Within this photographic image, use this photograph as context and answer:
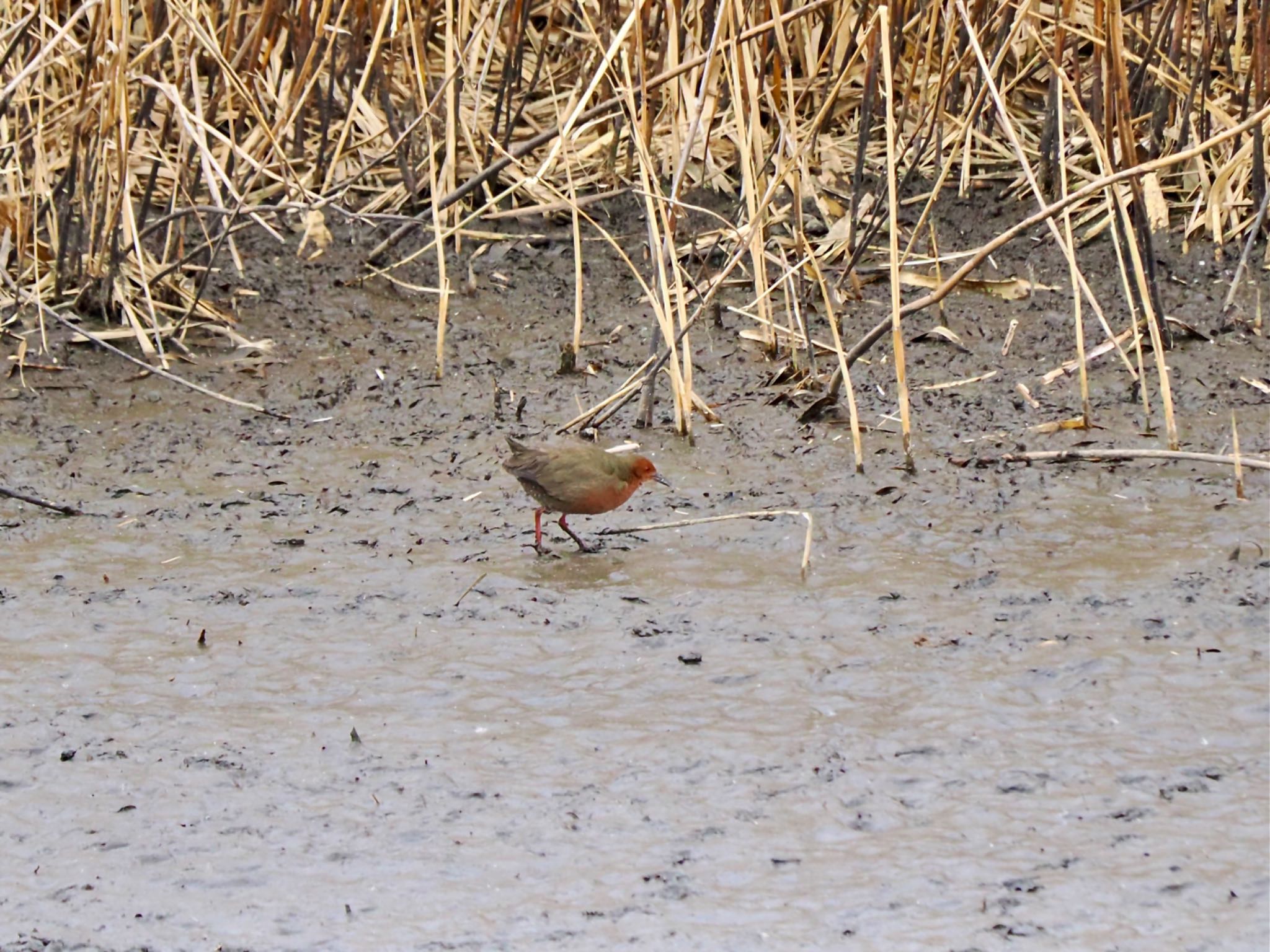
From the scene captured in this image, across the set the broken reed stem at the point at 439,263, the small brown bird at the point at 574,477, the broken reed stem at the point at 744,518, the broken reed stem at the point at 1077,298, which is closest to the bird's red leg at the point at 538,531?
the small brown bird at the point at 574,477

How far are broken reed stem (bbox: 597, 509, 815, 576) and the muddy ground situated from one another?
5 centimetres

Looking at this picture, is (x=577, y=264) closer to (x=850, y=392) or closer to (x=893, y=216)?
(x=850, y=392)

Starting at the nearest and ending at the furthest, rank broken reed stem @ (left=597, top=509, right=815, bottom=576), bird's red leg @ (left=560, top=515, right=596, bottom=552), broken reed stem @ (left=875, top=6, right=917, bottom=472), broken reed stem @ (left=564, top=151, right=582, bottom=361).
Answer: broken reed stem @ (left=597, top=509, right=815, bottom=576) < broken reed stem @ (left=875, top=6, right=917, bottom=472) < bird's red leg @ (left=560, top=515, right=596, bottom=552) < broken reed stem @ (left=564, top=151, right=582, bottom=361)

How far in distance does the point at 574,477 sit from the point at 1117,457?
1594mm

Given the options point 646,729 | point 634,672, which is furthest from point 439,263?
point 646,729

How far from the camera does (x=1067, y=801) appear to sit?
9.96 ft

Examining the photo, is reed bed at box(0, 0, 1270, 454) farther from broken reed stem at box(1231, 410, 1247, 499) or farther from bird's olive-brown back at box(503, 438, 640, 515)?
bird's olive-brown back at box(503, 438, 640, 515)

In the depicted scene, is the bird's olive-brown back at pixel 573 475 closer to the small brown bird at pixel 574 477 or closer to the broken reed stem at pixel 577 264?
the small brown bird at pixel 574 477

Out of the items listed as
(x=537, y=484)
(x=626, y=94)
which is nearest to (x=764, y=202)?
(x=626, y=94)

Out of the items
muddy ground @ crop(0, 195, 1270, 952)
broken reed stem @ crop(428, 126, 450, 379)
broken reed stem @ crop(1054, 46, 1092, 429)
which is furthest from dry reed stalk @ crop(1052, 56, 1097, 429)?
broken reed stem @ crop(428, 126, 450, 379)

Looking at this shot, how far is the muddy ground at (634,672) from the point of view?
2.78 metres

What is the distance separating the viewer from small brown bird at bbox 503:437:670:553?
4359 mm

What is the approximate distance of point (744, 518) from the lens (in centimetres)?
448

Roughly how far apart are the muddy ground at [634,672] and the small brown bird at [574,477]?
0.47 ft
